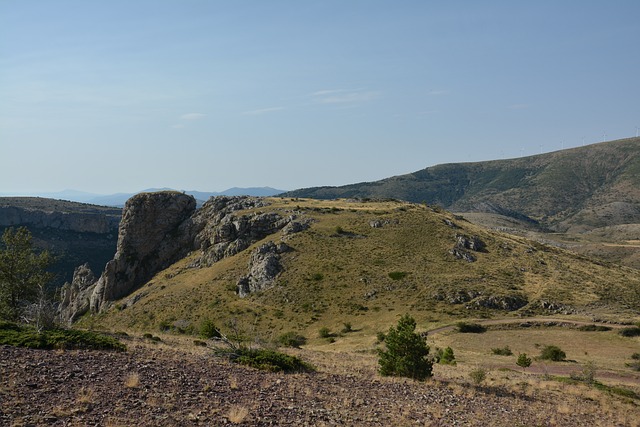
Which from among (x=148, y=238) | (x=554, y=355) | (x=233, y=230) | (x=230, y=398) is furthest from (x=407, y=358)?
(x=148, y=238)

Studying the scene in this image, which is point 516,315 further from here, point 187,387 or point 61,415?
point 61,415

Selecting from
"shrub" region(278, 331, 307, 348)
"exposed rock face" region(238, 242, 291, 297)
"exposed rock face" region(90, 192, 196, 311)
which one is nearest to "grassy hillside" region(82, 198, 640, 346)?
"exposed rock face" region(238, 242, 291, 297)

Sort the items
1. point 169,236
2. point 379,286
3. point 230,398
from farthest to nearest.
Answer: point 169,236, point 379,286, point 230,398

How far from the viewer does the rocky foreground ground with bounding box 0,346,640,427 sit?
46.0ft

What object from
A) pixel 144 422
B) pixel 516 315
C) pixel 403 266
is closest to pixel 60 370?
pixel 144 422

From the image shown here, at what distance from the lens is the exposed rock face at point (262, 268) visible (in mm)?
74812

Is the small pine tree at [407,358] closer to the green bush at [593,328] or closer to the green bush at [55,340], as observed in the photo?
the green bush at [55,340]

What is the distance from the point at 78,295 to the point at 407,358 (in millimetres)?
97665

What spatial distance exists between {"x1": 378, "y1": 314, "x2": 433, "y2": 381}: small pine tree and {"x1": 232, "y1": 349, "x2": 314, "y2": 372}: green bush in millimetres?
4740

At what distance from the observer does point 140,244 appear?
340 feet

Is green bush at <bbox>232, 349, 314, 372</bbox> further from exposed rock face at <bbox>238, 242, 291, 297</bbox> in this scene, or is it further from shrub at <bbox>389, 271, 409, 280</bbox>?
exposed rock face at <bbox>238, 242, 291, 297</bbox>

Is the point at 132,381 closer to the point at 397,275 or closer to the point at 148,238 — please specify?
the point at 397,275

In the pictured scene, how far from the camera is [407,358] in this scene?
25.2 m

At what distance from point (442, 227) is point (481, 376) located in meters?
66.9
